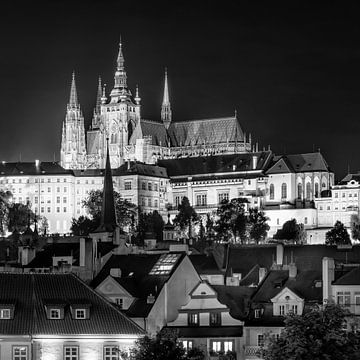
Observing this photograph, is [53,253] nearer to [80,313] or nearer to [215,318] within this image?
[215,318]

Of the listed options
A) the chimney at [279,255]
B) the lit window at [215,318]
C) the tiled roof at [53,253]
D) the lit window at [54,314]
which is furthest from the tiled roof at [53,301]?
the tiled roof at [53,253]

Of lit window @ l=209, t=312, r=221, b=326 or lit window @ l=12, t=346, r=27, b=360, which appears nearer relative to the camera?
Answer: lit window @ l=12, t=346, r=27, b=360

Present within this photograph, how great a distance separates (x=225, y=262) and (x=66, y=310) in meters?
42.5

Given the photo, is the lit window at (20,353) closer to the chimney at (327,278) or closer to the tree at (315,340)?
the tree at (315,340)

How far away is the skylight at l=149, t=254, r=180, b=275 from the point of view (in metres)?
93.7

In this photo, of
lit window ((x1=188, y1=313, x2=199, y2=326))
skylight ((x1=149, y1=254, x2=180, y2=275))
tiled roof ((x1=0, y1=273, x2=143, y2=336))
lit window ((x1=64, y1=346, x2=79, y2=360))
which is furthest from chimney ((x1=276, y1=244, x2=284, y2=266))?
lit window ((x1=64, y1=346, x2=79, y2=360))

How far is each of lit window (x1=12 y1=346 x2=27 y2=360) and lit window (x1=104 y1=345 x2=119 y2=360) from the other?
384 cm

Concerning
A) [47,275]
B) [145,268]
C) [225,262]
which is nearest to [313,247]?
Answer: [225,262]

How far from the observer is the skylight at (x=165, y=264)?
93669mm

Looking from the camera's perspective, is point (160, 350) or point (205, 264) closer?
point (160, 350)

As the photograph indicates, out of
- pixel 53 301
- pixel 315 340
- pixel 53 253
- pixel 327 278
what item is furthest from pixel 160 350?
pixel 53 253

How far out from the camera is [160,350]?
74188 millimetres

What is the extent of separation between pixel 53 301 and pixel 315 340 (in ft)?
48.3

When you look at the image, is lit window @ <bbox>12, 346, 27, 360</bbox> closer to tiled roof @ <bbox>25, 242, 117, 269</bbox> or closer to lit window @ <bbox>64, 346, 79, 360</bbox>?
lit window @ <bbox>64, 346, 79, 360</bbox>
